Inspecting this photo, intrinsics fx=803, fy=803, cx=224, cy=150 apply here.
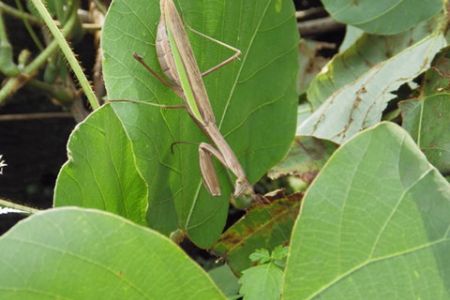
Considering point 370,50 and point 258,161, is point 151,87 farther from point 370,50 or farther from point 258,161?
point 370,50

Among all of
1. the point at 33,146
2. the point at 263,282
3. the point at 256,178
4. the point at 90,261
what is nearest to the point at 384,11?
the point at 256,178

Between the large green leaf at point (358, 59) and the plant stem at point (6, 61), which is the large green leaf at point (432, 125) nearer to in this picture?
the large green leaf at point (358, 59)

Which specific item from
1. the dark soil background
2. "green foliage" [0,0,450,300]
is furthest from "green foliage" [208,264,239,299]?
the dark soil background

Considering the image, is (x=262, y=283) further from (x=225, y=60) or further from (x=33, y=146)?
(x=33, y=146)

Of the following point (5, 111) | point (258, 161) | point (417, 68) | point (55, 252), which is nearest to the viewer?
point (55, 252)

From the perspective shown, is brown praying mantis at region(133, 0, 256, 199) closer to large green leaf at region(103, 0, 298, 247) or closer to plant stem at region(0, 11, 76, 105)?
large green leaf at region(103, 0, 298, 247)

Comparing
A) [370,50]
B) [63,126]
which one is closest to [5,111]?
[63,126]

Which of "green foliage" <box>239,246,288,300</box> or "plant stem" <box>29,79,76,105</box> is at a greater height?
"plant stem" <box>29,79,76,105</box>
